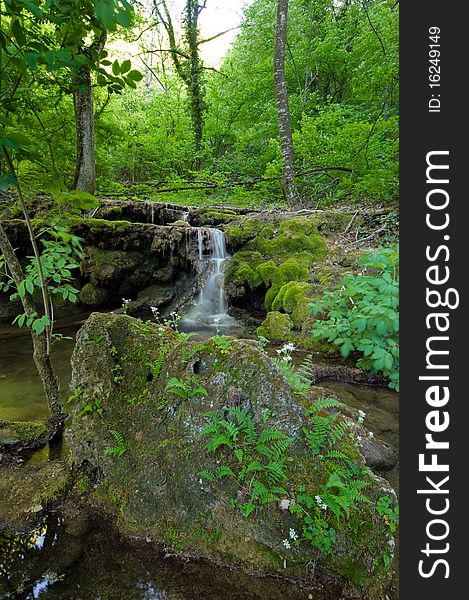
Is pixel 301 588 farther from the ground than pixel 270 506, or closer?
closer

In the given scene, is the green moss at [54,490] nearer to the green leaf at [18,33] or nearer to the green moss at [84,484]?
the green moss at [84,484]

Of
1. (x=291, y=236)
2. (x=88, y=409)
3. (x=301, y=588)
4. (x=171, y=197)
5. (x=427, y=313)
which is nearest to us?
(x=427, y=313)

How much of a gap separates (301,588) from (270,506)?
45 centimetres

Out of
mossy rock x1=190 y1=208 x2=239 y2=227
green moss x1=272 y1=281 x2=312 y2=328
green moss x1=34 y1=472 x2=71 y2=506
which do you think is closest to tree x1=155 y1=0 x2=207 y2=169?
mossy rock x1=190 y1=208 x2=239 y2=227

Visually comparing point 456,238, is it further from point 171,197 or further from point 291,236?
point 171,197

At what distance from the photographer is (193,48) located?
1634cm

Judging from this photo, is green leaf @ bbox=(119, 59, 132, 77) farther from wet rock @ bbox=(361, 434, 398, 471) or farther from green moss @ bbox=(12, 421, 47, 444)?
green moss @ bbox=(12, 421, 47, 444)

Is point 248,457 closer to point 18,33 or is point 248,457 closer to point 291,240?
point 18,33

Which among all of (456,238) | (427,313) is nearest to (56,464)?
(427,313)

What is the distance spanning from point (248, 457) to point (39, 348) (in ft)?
7.85

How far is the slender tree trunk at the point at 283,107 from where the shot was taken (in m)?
9.20

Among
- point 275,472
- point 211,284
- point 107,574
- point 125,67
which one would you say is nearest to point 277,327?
point 211,284

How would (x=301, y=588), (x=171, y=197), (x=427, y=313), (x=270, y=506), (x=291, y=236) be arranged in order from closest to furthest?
(x=427, y=313)
(x=301, y=588)
(x=270, y=506)
(x=291, y=236)
(x=171, y=197)

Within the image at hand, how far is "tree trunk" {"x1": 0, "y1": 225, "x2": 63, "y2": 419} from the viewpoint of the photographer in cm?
309
